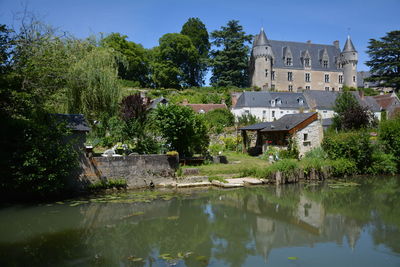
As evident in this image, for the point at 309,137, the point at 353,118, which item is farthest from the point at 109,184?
the point at 353,118

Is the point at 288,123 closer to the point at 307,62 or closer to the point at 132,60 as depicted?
the point at 132,60

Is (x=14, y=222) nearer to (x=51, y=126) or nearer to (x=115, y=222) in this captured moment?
(x=115, y=222)

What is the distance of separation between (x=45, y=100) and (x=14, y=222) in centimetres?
574

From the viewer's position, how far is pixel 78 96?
17594 millimetres

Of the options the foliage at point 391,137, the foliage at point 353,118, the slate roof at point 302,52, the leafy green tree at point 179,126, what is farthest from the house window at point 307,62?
the leafy green tree at point 179,126

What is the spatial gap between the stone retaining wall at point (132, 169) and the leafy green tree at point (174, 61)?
1371 inches

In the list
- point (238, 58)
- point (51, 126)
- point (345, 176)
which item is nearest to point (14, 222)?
point (51, 126)

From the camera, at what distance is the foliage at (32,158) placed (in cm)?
1129

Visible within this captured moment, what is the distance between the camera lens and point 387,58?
4788cm

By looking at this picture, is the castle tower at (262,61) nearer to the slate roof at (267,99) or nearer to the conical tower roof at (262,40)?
the conical tower roof at (262,40)

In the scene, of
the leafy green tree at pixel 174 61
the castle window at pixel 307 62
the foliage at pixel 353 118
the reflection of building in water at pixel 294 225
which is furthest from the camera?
the castle window at pixel 307 62

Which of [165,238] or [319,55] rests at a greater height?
[319,55]

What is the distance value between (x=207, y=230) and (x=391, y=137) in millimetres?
16589

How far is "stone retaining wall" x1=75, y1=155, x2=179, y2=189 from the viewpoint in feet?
45.6
